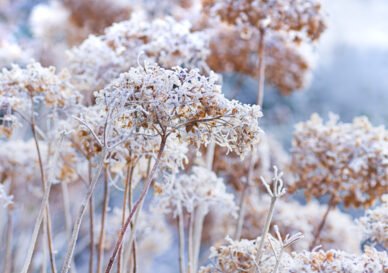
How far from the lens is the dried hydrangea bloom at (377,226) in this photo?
1.07 metres

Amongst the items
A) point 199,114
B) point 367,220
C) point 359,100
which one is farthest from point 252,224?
point 359,100

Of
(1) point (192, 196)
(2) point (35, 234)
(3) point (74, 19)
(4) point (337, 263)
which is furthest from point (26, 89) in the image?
(3) point (74, 19)

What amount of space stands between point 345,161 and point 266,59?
59 cm

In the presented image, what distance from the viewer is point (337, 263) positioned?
2.94 ft

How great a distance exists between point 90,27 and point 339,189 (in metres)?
1.13

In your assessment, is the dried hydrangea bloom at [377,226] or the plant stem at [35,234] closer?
the plant stem at [35,234]

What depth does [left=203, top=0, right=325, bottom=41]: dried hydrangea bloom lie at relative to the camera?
58.0 inches

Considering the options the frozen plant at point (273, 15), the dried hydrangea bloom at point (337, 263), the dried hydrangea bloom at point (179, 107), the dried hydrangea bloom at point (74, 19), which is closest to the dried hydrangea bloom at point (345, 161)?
the frozen plant at point (273, 15)

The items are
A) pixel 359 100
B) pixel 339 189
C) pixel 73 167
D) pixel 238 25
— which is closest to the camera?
pixel 73 167

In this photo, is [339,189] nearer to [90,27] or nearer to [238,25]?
[238,25]

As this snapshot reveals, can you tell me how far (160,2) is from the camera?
90.2 inches

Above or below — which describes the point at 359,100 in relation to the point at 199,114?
above

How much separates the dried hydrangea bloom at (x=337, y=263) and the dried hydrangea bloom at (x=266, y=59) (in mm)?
960

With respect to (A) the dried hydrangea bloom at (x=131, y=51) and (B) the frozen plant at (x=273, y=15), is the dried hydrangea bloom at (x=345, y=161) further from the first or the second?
(A) the dried hydrangea bloom at (x=131, y=51)
